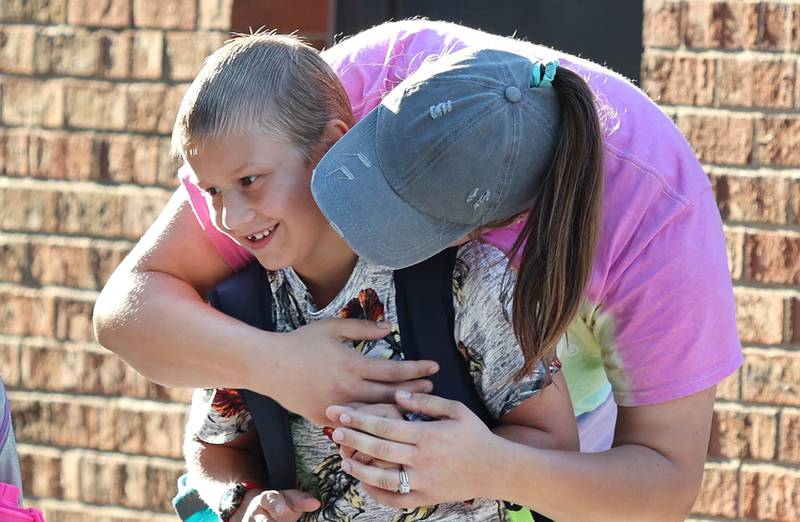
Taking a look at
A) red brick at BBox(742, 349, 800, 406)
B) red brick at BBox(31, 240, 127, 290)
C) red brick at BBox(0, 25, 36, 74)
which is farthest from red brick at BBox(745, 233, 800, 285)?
red brick at BBox(0, 25, 36, 74)

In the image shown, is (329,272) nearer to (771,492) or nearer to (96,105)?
(771,492)

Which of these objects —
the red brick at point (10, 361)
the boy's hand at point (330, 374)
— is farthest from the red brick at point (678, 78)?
the red brick at point (10, 361)

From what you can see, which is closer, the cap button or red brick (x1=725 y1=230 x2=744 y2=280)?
the cap button

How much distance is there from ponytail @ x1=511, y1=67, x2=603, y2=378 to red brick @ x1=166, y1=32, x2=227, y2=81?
163 cm

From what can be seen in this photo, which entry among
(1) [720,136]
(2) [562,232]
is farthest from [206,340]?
(1) [720,136]

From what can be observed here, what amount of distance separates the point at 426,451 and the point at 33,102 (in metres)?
2.13

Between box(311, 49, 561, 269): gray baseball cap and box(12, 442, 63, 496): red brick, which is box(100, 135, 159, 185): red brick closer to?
box(12, 442, 63, 496): red brick

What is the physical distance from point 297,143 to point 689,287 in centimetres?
69

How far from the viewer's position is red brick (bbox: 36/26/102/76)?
355 centimetres

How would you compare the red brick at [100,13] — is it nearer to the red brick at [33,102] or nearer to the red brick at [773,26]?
the red brick at [33,102]

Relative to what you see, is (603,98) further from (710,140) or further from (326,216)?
(710,140)

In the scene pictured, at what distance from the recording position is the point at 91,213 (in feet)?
11.7

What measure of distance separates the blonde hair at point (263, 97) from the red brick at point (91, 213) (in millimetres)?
1455

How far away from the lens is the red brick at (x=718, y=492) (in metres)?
3.12
